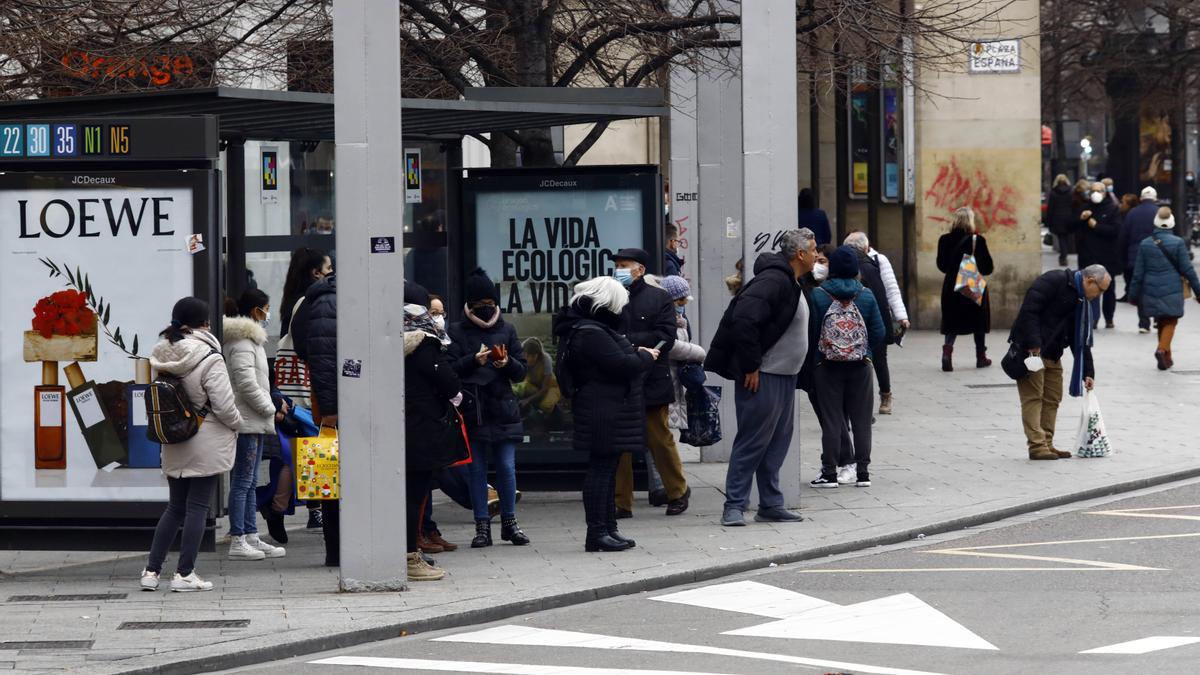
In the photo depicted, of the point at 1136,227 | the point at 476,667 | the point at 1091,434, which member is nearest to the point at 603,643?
the point at 476,667

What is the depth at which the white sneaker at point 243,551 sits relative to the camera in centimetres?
1084

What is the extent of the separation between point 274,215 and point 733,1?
4.38 m

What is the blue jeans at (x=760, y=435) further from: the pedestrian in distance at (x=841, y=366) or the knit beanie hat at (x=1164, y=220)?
the knit beanie hat at (x=1164, y=220)

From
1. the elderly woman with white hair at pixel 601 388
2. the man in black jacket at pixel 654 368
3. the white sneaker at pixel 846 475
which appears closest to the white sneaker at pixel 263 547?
the elderly woman with white hair at pixel 601 388

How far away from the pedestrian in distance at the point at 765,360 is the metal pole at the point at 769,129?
0.96 ft

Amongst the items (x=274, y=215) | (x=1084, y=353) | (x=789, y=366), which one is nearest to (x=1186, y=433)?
(x=1084, y=353)

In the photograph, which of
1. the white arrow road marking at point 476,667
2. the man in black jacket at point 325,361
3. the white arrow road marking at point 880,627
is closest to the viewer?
the white arrow road marking at point 476,667

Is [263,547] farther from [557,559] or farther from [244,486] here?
[557,559]

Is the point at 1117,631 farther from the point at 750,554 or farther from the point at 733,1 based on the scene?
the point at 733,1

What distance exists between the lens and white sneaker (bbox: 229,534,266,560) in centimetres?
1084

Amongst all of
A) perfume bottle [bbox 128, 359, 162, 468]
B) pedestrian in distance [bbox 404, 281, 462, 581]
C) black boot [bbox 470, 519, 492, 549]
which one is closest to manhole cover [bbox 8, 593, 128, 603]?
perfume bottle [bbox 128, 359, 162, 468]

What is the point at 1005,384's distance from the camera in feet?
64.5

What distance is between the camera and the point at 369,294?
370 inches

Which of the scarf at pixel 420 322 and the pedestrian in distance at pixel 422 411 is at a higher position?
the scarf at pixel 420 322
